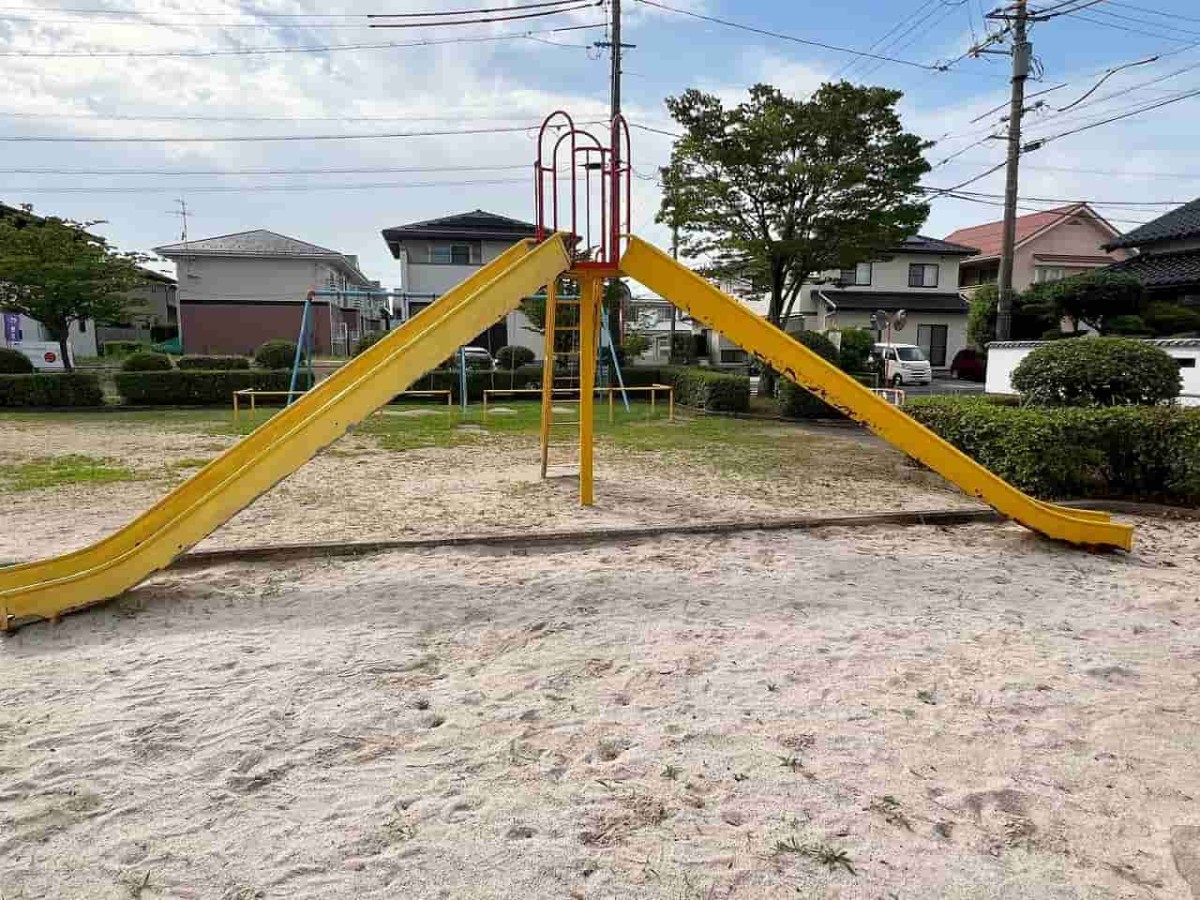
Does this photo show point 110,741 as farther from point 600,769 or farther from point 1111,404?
point 1111,404

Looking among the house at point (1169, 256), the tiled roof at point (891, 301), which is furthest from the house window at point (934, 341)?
the house at point (1169, 256)

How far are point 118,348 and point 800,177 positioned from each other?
100ft

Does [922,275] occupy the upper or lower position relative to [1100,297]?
upper

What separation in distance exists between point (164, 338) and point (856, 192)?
34.7m

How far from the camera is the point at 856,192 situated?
1473 centimetres

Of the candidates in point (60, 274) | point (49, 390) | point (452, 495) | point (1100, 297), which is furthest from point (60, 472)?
point (1100, 297)

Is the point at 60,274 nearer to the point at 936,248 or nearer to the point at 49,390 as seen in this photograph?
the point at 49,390

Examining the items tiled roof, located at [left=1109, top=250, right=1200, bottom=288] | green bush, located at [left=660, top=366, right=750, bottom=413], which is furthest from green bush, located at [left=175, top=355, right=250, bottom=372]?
tiled roof, located at [left=1109, top=250, right=1200, bottom=288]

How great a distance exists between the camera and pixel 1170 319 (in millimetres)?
16797

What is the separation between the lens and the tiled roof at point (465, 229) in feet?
96.0

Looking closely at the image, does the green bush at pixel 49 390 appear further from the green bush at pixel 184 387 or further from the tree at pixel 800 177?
the tree at pixel 800 177

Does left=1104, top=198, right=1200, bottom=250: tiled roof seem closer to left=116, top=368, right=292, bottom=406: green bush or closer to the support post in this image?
the support post

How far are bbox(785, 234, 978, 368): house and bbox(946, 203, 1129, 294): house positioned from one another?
8.21 ft

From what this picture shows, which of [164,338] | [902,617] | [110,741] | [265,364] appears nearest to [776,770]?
[902,617]
